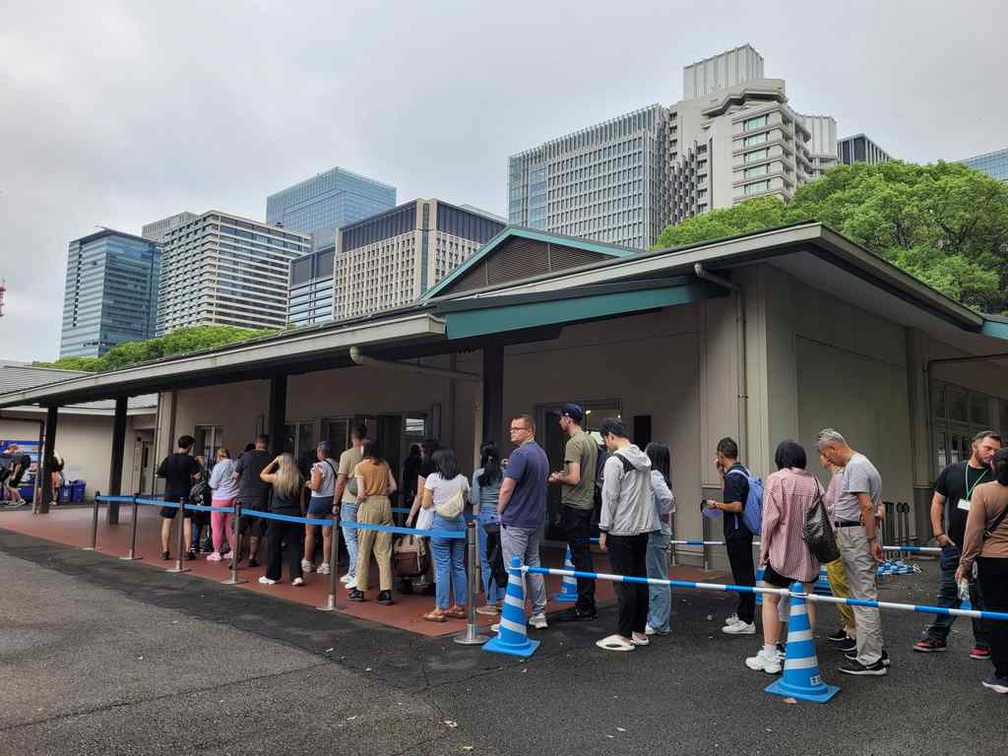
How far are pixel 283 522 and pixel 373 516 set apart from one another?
5.53ft

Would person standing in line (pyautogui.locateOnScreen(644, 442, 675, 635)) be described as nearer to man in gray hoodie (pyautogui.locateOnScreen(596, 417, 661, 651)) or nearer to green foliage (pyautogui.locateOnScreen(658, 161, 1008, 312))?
man in gray hoodie (pyautogui.locateOnScreen(596, 417, 661, 651))

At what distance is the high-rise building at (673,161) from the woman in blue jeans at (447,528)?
102 metres

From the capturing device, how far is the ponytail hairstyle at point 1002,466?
4.44 m

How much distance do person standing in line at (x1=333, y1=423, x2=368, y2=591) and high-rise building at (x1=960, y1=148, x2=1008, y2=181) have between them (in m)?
177

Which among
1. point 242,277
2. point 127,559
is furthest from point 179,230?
point 127,559

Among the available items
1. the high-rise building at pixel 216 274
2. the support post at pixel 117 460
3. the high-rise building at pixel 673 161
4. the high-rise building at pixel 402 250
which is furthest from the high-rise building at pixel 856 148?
the support post at pixel 117 460

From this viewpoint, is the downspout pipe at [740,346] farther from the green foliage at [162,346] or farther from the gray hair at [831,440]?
the green foliage at [162,346]

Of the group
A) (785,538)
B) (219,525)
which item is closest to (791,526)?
(785,538)

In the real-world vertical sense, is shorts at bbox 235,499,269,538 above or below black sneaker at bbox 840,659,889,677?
above

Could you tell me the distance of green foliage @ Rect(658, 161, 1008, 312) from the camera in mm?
26655

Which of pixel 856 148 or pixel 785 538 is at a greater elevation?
pixel 856 148

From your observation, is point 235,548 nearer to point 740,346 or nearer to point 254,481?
point 254,481

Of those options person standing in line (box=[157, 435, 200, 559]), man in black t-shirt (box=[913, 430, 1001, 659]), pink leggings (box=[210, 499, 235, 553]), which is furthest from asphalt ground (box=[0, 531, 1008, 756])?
pink leggings (box=[210, 499, 235, 553])

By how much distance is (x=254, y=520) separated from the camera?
9.63 metres
